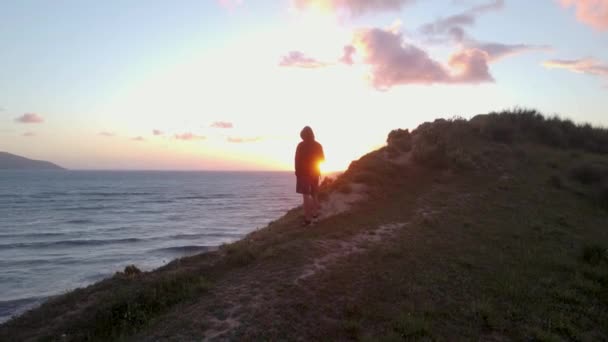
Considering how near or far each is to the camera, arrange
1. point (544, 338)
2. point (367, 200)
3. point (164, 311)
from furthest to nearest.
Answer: point (367, 200), point (164, 311), point (544, 338)

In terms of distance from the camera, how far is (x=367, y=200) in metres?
13.2

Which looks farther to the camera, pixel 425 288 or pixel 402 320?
pixel 425 288

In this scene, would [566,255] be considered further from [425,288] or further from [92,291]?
[92,291]

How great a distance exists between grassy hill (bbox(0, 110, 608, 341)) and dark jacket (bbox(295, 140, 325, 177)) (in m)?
1.42

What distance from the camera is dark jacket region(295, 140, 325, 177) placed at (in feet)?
34.5

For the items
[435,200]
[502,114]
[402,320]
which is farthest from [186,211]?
[402,320]

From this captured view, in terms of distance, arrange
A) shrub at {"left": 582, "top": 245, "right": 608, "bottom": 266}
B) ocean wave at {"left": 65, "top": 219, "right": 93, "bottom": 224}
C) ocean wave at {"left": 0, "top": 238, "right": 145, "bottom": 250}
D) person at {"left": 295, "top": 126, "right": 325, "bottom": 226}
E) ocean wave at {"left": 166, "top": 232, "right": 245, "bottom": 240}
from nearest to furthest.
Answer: shrub at {"left": 582, "top": 245, "right": 608, "bottom": 266}
person at {"left": 295, "top": 126, "right": 325, "bottom": 226}
ocean wave at {"left": 0, "top": 238, "right": 145, "bottom": 250}
ocean wave at {"left": 166, "top": 232, "right": 245, "bottom": 240}
ocean wave at {"left": 65, "top": 219, "right": 93, "bottom": 224}

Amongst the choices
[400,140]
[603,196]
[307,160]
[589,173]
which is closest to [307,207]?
[307,160]

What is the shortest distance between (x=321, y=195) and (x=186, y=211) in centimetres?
3009

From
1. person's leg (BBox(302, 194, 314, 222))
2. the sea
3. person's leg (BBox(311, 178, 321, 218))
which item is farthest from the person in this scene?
the sea

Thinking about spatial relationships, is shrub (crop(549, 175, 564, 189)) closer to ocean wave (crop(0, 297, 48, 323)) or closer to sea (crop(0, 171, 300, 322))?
sea (crop(0, 171, 300, 322))

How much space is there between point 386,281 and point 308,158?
4.05 m

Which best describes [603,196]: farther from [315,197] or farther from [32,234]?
[32,234]

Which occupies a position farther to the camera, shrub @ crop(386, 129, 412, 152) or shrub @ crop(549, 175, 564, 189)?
shrub @ crop(386, 129, 412, 152)
